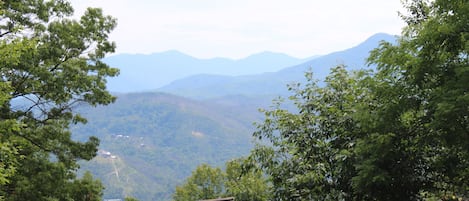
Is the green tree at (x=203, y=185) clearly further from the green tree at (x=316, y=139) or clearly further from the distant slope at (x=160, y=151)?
the distant slope at (x=160, y=151)

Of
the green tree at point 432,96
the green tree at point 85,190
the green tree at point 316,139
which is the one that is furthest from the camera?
the green tree at point 85,190

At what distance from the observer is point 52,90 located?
9141 mm

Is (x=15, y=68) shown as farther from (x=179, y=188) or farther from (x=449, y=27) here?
(x=179, y=188)

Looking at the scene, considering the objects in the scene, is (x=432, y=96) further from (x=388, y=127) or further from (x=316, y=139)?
(x=316, y=139)

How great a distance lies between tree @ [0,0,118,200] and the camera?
8.66 m

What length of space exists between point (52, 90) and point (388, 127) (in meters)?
6.86

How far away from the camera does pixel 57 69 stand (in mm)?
9242

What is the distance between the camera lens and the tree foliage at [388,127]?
492 centimetres

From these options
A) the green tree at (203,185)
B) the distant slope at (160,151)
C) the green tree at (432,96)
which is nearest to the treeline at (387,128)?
the green tree at (432,96)

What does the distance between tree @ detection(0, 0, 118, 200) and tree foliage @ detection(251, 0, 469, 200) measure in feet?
14.1

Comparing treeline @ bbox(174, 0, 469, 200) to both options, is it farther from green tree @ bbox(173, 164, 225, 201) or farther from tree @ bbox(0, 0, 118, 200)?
green tree @ bbox(173, 164, 225, 201)

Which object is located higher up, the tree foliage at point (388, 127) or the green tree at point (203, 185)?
the tree foliage at point (388, 127)

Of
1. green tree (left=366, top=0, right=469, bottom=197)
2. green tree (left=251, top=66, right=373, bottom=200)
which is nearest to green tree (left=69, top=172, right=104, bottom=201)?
green tree (left=251, top=66, right=373, bottom=200)

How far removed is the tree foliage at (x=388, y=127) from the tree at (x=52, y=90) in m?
4.29
